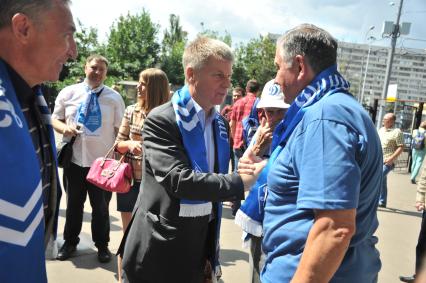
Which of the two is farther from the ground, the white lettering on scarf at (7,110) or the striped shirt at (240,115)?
the white lettering on scarf at (7,110)

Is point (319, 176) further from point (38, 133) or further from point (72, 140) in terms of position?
point (72, 140)

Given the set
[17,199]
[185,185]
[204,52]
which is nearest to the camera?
[17,199]

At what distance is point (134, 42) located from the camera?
3666 cm

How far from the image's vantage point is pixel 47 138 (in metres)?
1.58

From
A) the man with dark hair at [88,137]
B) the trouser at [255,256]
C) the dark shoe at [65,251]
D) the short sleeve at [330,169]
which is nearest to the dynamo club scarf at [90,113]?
the man with dark hair at [88,137]

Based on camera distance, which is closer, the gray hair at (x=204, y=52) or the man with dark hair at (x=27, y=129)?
the man with dark hair at (x=27, y=129)

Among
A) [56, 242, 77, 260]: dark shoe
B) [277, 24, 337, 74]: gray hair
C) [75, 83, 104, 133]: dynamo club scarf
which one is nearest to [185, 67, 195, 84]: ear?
[277, 24, 337, 74]: gray hair

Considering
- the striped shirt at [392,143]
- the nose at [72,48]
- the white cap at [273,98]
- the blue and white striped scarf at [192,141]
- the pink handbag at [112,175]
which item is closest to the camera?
the nose at [72,48]

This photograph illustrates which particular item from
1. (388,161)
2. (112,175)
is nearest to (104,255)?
(112,175)

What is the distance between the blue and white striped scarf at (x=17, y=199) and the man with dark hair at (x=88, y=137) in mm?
2824

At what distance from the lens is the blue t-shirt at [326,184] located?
132cm

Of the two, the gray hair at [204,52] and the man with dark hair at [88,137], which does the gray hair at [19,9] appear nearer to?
the gray hair at [204,52]

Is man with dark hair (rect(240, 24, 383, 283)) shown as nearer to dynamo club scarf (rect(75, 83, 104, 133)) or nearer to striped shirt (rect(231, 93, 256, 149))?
dynamo club scarf (rect(75, 83, 104, 133))

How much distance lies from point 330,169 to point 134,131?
2.48 meters
